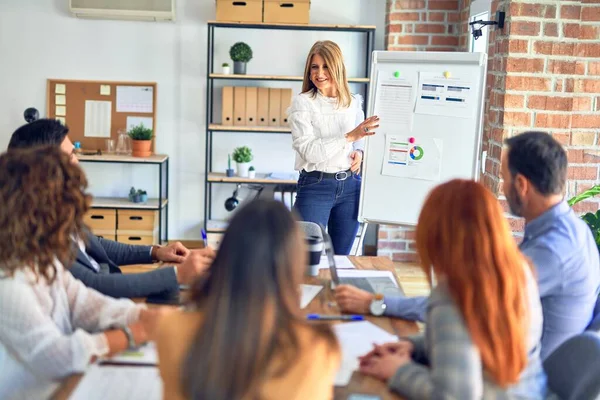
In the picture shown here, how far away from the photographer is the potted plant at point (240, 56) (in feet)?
18.5

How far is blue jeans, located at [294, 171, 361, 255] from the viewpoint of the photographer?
378 cm

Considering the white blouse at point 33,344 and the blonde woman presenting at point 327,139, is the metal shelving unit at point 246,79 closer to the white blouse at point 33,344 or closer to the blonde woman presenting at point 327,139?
the blonde woman presenting at point 327,139

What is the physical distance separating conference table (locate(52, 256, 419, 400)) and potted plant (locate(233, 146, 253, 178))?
9.86 ft

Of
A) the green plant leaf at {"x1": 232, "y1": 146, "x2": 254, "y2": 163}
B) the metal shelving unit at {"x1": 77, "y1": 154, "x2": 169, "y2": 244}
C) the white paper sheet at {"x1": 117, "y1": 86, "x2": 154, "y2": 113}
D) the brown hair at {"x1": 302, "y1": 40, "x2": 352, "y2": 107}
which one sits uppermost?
the brown hair at {"x1": 302, "y1": 40, "x2": 352, "y2": 107}

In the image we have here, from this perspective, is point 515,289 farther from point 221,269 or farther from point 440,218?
point 221,269

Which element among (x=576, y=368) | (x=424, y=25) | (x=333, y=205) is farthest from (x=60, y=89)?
(x=576, y=368)

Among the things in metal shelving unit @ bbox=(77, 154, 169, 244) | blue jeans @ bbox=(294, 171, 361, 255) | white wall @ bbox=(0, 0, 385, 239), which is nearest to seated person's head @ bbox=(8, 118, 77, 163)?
blue jeans @ bbox=(294, 171, 361, 255)

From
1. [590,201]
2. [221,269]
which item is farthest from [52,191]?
[590,201]

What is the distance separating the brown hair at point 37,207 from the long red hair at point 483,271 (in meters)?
0.78

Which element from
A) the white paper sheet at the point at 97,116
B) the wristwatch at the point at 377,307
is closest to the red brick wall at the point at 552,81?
the wristwatch at the point at 377,307

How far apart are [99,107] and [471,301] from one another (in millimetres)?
4838

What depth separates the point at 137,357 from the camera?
5.78 feet

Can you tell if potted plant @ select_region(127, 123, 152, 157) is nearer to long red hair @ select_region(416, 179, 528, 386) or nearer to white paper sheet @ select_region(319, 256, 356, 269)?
white paper sheet @ select_region(319, 256, 356, 269)

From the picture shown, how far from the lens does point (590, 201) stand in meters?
4.13
